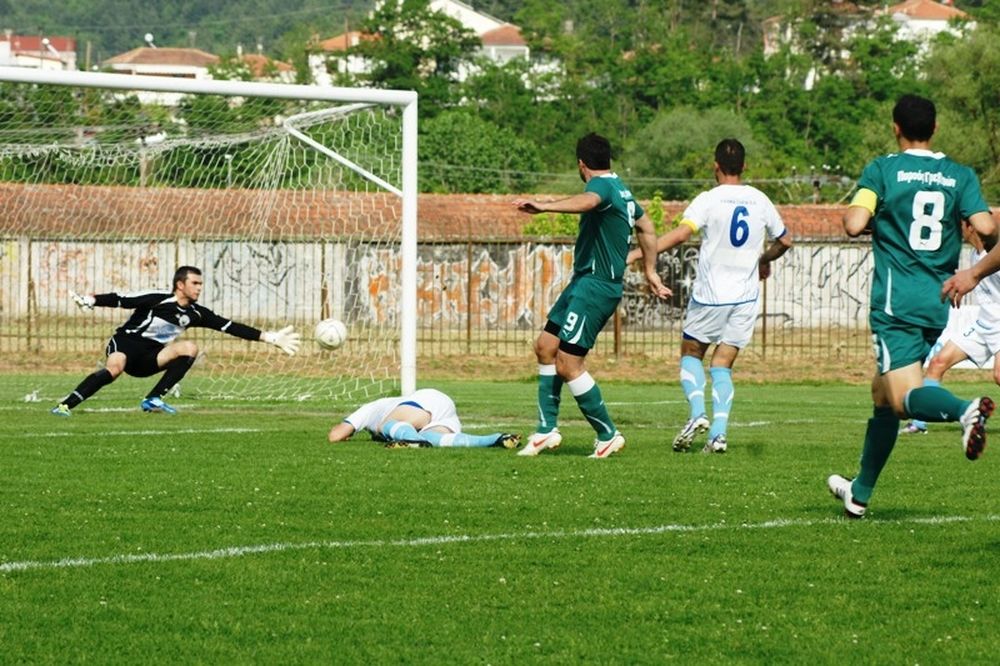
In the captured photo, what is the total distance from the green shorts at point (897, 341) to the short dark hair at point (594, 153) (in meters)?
3.72

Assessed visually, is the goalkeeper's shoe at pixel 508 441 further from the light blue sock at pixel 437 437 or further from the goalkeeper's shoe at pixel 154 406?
the goalkeeper's shoe at pixel 154 406

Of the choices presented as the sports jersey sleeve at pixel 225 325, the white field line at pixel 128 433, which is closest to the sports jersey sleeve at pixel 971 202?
the white field line at pixel 128 433

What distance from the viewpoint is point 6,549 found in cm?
742

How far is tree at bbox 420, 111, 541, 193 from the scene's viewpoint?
83.1 meters

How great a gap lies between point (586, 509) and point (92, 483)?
9.36 ft

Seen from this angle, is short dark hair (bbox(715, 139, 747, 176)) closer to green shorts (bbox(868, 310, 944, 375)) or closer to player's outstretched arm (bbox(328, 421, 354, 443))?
player's outstretched arm (bbox(328, 421, 354, 443))

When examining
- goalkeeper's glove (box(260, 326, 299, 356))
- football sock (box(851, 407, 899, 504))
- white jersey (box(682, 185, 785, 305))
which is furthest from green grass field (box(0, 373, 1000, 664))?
goalkeeper's glove (box(260, 326, 299, 356))

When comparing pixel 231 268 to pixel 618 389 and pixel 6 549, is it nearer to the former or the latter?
pixel 618 389

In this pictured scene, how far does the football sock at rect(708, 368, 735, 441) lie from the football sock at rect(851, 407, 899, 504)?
3.57m

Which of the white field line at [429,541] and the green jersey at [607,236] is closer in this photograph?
the white field line at [429,541]

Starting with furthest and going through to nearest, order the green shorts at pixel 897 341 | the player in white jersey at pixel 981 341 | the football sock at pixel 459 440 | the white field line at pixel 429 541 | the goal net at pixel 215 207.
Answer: the goal net at pixel 215 207, the player in white jersey at pixel 981 341, the football sock at pixel 459 440, the green shorts at pixel 897 341, the white field line at pixel 429 541

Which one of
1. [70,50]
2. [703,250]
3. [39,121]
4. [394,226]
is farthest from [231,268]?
[70,50]

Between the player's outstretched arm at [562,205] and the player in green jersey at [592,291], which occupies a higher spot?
the player's outstretched arm at [562,205]

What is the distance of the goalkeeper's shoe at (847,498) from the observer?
8.41m
